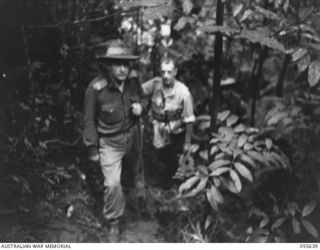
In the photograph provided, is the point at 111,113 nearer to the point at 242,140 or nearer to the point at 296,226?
the point at 242,140

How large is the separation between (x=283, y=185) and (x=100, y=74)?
5.66 feet

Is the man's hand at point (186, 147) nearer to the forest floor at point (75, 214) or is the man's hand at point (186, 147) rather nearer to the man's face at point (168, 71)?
the forest floor at point (75, 214)

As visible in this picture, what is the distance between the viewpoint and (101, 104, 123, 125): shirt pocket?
10.8 ft

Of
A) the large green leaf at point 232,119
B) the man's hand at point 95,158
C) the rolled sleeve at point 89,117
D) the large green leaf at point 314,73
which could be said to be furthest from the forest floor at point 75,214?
the large green leaf at point 314,73

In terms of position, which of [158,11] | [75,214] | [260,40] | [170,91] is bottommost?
[75,214]

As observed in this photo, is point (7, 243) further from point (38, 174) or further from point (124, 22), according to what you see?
point (124, 22)

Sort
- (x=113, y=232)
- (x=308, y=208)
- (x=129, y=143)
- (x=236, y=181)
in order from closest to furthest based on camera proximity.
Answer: (x=236, y=181), (x=308, y=208), (x=113, y=232), (x=129, y=143)

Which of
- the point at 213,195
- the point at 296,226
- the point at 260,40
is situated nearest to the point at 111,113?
the point at 213,195

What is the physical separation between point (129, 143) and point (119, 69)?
2.08 ft

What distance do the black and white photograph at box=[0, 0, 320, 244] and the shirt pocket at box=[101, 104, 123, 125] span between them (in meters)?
0.01

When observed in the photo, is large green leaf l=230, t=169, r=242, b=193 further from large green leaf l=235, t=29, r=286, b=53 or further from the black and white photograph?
large green leaf l=235, t=29, r=286, b=53

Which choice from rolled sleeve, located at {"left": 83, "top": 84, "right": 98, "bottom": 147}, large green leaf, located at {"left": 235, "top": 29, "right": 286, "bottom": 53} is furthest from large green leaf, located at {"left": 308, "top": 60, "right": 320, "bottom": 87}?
rolled sleeve, located at {"left": 83, "top": 84, "right": 98, "bottom": 147}

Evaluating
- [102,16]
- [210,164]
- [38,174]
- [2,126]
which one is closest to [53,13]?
[102,16]

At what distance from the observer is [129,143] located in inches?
138
